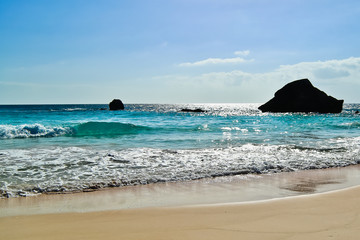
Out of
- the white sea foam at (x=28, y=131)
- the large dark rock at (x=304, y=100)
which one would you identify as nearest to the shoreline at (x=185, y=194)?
the white sea foam at (x=28, y=131)

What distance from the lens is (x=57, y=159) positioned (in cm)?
871

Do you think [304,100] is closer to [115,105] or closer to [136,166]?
[115,105]

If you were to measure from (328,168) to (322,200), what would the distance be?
389 centimetres

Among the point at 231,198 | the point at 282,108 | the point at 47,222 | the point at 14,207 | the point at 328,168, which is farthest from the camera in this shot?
the point at 282,108

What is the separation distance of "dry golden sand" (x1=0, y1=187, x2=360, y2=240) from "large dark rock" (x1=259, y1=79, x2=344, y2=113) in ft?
198

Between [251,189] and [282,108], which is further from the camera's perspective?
[282,108]

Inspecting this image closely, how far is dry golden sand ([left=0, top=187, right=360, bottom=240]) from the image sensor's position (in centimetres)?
319

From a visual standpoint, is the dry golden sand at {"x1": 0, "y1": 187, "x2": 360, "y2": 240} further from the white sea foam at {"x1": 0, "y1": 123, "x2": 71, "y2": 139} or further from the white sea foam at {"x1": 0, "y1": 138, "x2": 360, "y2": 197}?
the white sea foam at {"x1": 0, "y1": 123, "x2": 71, "y2": 139}

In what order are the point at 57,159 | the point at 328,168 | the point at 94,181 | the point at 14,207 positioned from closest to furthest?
the point at 14,207
the point at 94,181
the point at 328,168
the point at 57,159

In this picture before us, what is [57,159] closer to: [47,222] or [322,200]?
[47,222]

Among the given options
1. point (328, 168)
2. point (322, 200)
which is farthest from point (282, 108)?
point (322, 200)

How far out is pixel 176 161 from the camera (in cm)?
836

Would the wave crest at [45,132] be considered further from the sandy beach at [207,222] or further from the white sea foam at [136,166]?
the sandy beach at [207,222]

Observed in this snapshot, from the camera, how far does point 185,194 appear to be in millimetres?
5180
